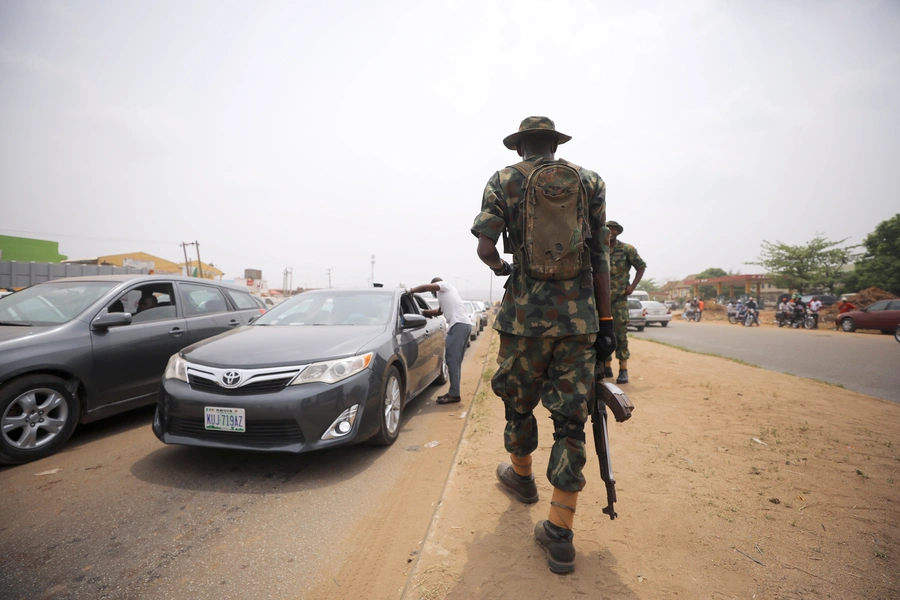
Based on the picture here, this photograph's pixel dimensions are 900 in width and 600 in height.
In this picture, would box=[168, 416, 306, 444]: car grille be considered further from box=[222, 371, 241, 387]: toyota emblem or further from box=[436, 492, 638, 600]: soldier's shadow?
box=[436, 492, 638, 600]: soldier's shadow

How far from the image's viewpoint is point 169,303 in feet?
16.0

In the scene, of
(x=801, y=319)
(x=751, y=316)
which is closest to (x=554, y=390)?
(x=801, y=319)

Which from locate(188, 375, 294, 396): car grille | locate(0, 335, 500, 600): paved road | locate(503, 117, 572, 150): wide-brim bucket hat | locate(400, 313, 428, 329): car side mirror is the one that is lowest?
locate(0, 335, 500, 600): paved road

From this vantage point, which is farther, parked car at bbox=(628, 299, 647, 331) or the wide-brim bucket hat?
parked car at bbox=(628, 299, 647, 331)

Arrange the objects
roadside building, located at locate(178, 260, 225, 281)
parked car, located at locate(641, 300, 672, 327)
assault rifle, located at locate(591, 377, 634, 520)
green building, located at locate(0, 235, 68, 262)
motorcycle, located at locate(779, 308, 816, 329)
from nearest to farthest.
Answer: assault rifle, located at locate(591, 377, 634, 520)
motorcycle, located at locate(779, 308, 816, 329)
parked car, located at locate(641, 300, 672, 327)
green building, located at locate(0, 235, 68, 262)
roadside building, located at locate(178, 260, 225, 281)

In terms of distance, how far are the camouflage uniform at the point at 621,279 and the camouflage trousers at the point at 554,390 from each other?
3.33 metres

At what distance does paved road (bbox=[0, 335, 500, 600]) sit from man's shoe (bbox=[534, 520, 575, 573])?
0.71 m

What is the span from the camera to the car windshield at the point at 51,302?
3871 millimetres

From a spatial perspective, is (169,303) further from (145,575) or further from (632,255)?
(632,255)

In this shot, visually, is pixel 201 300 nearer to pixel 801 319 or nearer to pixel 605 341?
pixel 605 341

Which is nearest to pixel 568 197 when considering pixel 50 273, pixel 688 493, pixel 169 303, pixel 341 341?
pixel 688 493

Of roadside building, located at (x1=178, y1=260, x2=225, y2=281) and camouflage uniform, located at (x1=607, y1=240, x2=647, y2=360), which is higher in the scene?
roadside building, located at (x1=178, y1=260, x2=225, y2=281)

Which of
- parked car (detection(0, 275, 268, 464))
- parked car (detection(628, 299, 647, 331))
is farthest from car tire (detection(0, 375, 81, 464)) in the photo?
parked car (detection(628, 299, 647, 331))

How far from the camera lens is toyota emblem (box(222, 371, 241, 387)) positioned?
3.03 m
